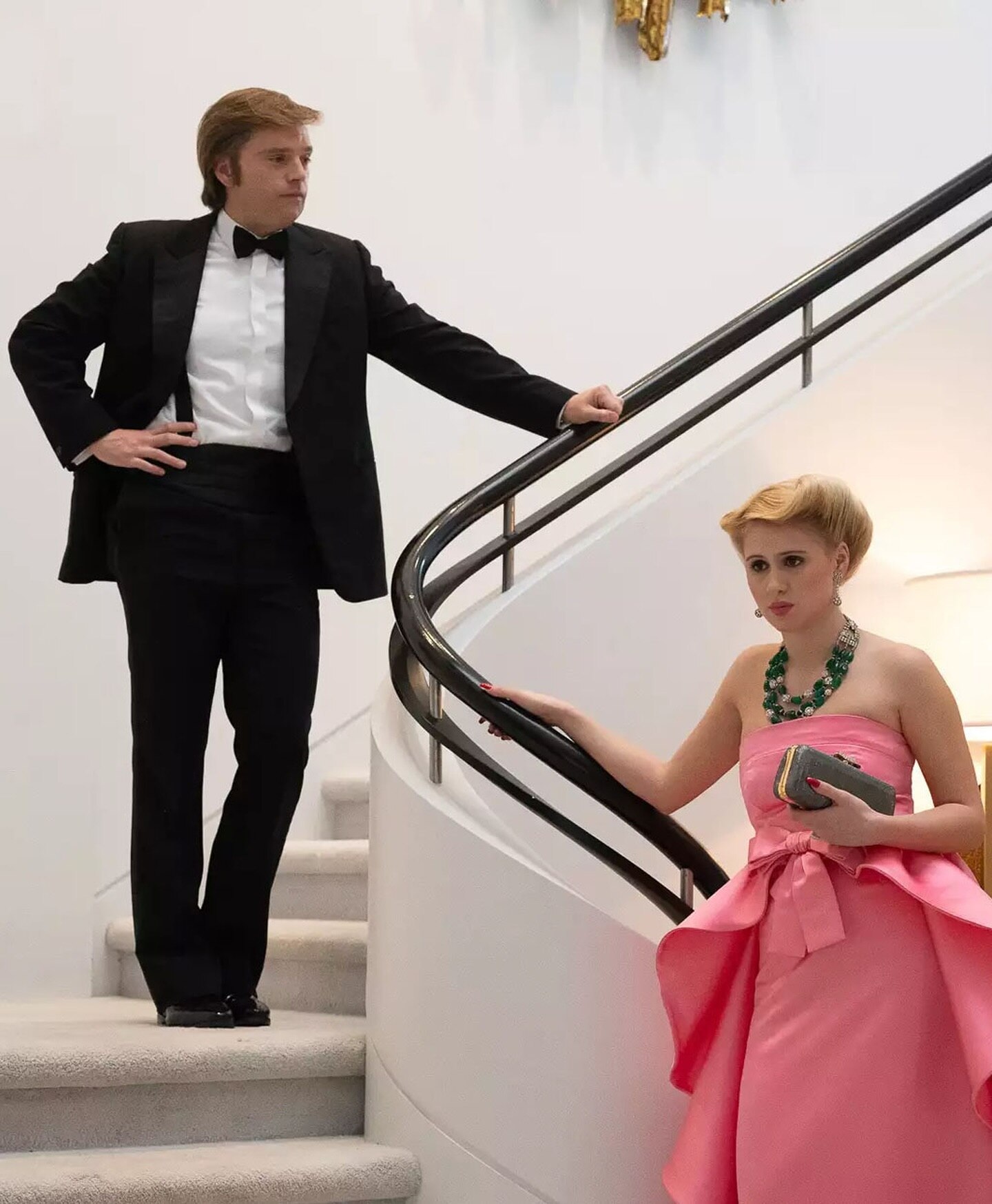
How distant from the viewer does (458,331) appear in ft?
10.2

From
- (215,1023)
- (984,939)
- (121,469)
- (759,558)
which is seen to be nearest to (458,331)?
(121,469)

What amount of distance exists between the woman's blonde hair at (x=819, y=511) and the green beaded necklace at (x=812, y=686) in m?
0.11

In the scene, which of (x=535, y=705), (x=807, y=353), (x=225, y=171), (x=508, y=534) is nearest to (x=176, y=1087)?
(x=535, y=705)

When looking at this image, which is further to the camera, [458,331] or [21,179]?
[21,179]

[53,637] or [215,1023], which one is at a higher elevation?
[53,637]

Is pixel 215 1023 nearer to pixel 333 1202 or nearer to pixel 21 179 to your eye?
pixel 333 1202

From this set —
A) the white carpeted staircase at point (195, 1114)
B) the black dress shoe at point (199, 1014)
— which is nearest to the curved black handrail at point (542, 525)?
the white carpeted staircase at point (195, 1114)

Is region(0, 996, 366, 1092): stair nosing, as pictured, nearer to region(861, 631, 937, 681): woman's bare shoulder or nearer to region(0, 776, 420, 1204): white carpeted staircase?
region(0, 776, 420, 1204): white carpeted staircase

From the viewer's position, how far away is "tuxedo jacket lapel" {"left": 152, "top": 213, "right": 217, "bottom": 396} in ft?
9.53

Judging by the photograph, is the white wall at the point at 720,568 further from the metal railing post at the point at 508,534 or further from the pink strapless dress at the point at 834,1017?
the pink strapless dress at the point at 834,1017

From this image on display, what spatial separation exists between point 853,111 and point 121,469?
10.8 feet

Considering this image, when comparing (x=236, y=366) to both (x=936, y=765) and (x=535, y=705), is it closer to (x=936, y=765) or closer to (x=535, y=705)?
(x=535, y=705)

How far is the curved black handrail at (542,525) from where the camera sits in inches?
96.0

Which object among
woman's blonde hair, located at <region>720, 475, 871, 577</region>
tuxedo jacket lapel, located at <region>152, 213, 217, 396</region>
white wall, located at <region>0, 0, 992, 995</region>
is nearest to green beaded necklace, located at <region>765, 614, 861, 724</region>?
woman's blonde hair, located at <region>720, 475, 871, 577</region>
